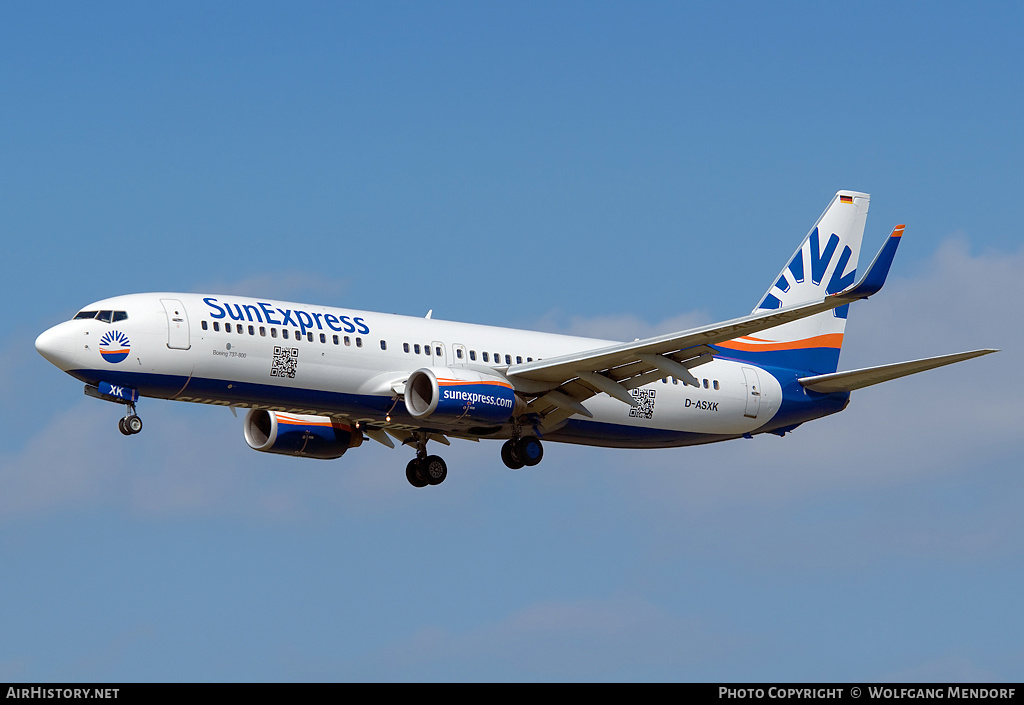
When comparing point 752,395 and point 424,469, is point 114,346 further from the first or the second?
point 752,395

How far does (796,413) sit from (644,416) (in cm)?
609

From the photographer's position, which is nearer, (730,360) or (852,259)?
(730,360)

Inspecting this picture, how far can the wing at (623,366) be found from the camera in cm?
4072

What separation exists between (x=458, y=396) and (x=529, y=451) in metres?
4.42

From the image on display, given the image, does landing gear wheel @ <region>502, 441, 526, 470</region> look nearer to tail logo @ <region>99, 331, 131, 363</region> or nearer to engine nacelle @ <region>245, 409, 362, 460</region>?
engine nacelle @ <region>245, 409, 362, 460</region>

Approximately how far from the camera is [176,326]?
4038 cm

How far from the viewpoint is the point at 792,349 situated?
52.2 meters

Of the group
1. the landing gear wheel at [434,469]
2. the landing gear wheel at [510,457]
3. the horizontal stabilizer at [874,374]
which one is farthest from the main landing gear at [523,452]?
the horizontal stabilizer at [874,374]

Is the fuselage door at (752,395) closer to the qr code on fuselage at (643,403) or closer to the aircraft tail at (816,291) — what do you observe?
the aircraft tail at (816,291)

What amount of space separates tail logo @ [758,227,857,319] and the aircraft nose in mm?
25140

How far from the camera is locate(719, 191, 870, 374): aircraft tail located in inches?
2034

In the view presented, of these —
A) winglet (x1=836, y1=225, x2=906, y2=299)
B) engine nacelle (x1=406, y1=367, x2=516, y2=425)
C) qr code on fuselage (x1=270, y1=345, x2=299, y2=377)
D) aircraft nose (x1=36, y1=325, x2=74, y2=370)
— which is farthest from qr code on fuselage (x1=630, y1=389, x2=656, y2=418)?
aircraft nose (x1=36, y1=325, x2=74, y2=370)
